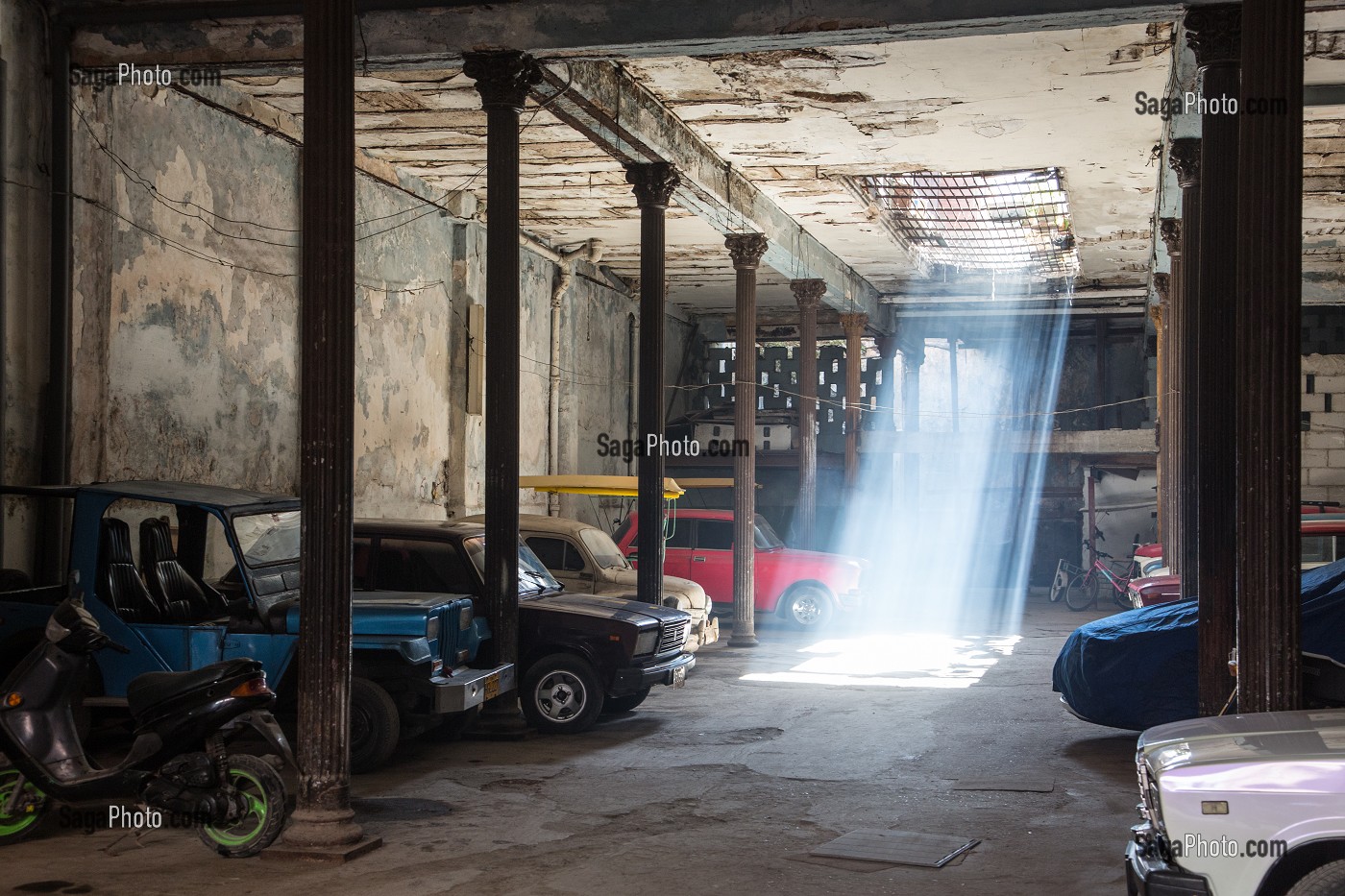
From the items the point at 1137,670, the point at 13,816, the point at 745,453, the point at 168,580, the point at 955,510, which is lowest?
the point at 13,816

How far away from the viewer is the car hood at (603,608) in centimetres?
1031

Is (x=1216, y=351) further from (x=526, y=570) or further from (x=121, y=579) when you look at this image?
(x=121, y=579)

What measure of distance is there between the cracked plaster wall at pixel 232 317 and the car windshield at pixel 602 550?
3.35 meters

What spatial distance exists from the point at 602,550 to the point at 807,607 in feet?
17.3

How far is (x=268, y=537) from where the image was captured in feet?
29.2

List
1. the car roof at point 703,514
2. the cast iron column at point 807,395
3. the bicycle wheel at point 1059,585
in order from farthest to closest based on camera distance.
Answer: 1. the bicycle wheel at point 1059,585
2. the cast iron column at point 807,395
3. the car roof at point 703,514

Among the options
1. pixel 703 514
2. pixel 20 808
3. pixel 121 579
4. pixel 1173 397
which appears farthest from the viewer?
pixel 703 514

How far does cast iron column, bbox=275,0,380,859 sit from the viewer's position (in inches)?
253

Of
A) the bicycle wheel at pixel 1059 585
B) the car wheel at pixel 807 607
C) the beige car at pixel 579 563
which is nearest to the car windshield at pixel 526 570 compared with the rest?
the beige car at pixel 579 563

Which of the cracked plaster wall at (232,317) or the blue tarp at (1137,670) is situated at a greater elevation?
the cracked plaster wall at (232,317)

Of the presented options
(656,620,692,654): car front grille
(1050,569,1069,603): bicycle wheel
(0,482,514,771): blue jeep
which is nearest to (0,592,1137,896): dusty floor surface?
(0,482,514,771): blue jeep

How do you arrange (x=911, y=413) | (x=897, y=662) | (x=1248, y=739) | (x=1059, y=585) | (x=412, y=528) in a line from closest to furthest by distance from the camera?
(x=1248, y=739) < (x=412, y=528) < (x=897, y=662) < (x=1059, y=585) < (x=911, y=413)

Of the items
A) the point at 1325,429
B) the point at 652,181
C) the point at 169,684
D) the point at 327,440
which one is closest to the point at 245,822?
the point at 169,684

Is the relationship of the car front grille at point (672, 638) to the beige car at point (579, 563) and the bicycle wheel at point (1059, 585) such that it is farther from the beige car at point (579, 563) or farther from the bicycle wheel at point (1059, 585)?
the bicycle wheel at point (1059, 585)
